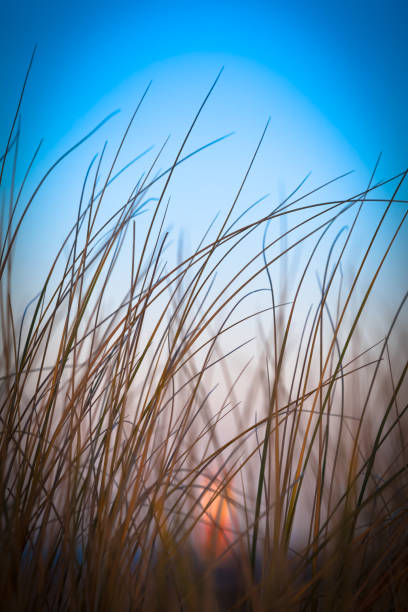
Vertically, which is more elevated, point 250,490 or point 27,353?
point 27,353

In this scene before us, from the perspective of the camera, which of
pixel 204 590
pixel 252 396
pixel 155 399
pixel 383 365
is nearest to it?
pixel 204 590

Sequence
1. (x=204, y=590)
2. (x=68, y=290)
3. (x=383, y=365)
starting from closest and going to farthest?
(x=204, y=590) < (x=68, y=290) < (x=383, y=365)

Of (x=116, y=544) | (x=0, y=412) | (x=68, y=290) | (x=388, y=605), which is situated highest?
(x=68, y=290)

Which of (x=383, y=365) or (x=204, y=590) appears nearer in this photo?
(x=204, y=590)

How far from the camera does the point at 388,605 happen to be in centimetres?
58

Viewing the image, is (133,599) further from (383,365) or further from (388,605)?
(383,365)

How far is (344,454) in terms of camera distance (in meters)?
0.84

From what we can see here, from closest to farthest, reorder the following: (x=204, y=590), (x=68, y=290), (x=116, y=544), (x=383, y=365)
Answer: (x=204, y=590) < (x=116, y=544) < (x=68, y=290) < (x=383, y=365)

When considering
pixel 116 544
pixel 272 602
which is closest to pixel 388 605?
pixel 272 602

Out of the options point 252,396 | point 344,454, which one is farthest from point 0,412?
point 344,454

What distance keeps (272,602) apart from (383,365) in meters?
0.74

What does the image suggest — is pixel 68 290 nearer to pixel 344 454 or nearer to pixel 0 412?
pixel 0 412

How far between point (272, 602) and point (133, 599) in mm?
237

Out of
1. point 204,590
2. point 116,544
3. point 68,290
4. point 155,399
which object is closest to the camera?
point 204,590
